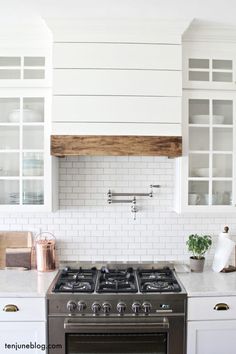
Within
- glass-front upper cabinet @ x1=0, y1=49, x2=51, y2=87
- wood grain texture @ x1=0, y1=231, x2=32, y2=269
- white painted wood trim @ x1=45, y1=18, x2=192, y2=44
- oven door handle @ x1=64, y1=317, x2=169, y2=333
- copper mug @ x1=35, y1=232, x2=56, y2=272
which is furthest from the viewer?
wood grain texture @ x1=0, y1=231, x2=32, y2=269

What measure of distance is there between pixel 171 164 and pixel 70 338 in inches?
56.3

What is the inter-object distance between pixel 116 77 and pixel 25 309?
1590mm

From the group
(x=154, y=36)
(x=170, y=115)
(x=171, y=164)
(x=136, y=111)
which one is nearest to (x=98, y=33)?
(x=154, y=36)

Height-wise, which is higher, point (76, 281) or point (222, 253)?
point (222, 253)

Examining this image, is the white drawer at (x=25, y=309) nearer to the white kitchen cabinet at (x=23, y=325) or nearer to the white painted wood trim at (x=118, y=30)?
the white kitchen cabinet at (x=23, y=325)

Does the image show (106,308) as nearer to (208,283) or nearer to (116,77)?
(208,283)

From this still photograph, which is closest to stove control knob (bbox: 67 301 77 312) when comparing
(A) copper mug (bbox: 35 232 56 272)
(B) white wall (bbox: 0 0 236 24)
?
(A) copper mug (bbox: 35 232 56 272)

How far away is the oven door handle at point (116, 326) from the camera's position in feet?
6.21

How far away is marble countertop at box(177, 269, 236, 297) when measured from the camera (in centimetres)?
197

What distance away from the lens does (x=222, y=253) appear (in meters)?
2.35

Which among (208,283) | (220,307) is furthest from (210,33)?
(220,307)

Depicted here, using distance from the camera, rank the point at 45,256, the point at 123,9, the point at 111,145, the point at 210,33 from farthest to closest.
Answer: the point at 45,256 → the point at 210,33 → the point at 111,145 → the point at 123,9

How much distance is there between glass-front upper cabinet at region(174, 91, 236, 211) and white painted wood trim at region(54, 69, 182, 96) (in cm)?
20

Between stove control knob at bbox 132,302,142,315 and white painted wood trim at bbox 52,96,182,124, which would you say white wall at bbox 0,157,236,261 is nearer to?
white painted wood trim at bbox 52,96,182,124
